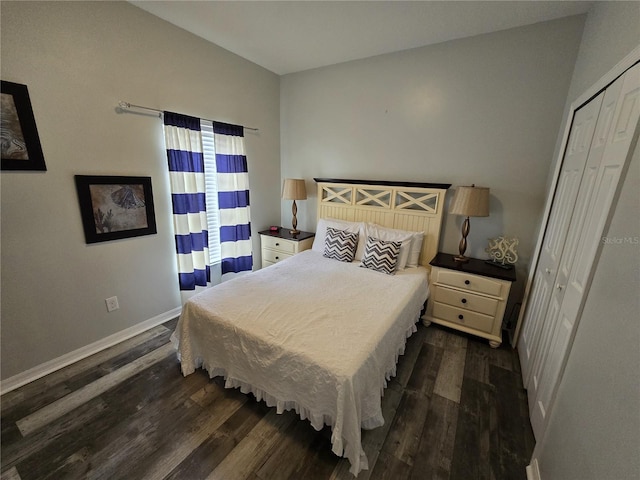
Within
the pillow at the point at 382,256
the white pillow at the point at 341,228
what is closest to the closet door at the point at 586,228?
the pillow at the point at 382,256

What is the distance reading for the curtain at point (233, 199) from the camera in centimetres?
288

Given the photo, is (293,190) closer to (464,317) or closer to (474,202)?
(474,202)

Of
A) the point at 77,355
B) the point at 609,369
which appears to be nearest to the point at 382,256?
the point at 609,369

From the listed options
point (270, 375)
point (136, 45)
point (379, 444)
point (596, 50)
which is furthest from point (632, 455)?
point (136, 45)

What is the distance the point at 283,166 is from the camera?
3.73 m

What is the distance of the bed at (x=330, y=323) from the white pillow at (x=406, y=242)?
11 millimetres

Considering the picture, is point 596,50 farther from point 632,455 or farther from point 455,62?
point 632,455

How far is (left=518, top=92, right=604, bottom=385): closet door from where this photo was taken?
5.14 feet

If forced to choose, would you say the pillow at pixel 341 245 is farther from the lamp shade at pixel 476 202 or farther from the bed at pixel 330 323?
the lamp shade at pixel 476 202

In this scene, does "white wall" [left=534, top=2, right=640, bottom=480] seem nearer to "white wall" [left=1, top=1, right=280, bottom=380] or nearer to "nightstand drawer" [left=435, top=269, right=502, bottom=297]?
"nightstand drawer" [left=435, top=269, right=502, bottom=297]

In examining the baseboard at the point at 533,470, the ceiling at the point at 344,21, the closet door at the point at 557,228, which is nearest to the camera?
the baseboard at the point at 533,470

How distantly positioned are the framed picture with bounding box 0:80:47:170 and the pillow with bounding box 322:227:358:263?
2406 millimetres

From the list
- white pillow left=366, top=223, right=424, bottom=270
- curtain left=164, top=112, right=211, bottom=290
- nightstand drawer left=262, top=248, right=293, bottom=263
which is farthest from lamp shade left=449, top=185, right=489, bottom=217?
curtain left=164, top=112, right=211, bottom=290

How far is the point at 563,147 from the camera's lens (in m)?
1.94
